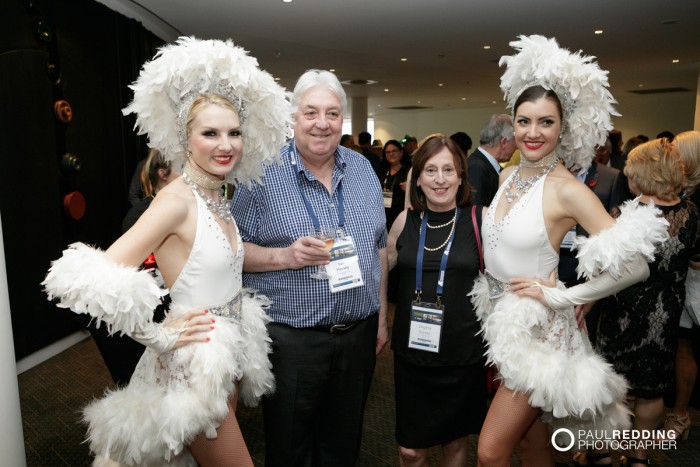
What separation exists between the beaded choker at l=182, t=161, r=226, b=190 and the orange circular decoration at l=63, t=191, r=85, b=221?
3480mm

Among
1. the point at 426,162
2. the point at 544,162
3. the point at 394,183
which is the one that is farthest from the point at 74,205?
the point at 544,162

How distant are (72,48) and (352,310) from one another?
432cm

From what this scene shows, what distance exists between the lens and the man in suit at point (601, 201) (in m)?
3.31

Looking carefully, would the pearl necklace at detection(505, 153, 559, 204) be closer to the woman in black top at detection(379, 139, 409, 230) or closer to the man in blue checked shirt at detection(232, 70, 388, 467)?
the man in blue checked shirt at detection(232, 70, 388, 467)

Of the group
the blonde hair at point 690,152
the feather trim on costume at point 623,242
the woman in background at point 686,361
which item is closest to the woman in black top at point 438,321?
the feather trim on costume at point 623,242

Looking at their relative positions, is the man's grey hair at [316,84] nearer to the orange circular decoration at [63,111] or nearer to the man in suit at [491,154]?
the man in suit at [491,154]

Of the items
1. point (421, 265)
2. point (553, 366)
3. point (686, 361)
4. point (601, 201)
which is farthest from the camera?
point (601, 201)

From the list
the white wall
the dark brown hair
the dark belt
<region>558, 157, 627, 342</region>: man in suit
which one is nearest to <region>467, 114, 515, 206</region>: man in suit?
<region>558, 157, 627, 342</region>: man in suit

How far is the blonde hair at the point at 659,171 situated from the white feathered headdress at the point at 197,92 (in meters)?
1.92

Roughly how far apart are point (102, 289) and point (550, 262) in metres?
1.51

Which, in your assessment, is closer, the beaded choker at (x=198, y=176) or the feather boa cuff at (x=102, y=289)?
the feather boa cuff at (x=102, y=289)

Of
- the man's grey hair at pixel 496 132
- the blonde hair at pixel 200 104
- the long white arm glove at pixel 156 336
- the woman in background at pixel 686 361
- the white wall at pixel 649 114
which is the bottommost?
the woman in background at pixel 686 361

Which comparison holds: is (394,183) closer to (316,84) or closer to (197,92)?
(316,84)

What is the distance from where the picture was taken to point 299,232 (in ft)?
6.64
